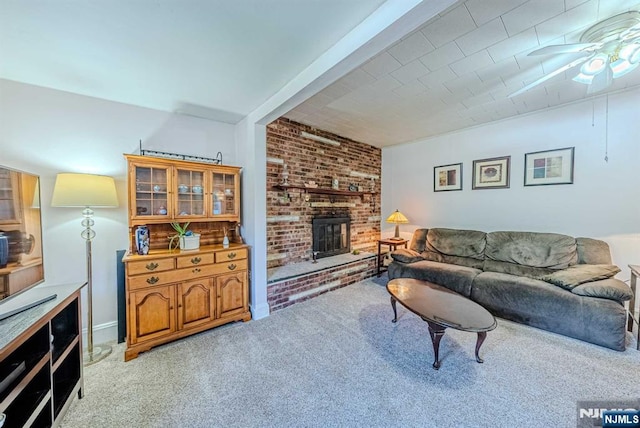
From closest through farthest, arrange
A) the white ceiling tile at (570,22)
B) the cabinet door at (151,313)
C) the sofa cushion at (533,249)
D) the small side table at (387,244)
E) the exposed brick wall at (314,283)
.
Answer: the white ceiling tile at (570,22) → the cabinet door at (151,313) → the sofa cushion at (533,249) → the exposed brick wall at (314,283) → the small side table at (387,244)

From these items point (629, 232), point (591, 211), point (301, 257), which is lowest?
point (301, 257)

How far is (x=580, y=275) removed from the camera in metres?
2.44

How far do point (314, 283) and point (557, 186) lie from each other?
348 centimetres

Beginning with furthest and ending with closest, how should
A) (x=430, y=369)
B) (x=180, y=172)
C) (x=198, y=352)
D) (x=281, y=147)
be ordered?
1. (x=281, y=147)
2. (x=180, y=172)
3. (x=198, y=352)
4. (x=430, y=369)

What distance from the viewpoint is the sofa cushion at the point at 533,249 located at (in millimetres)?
2869

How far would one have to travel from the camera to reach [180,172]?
8.34 ft

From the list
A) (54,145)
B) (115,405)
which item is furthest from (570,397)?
(54,145)

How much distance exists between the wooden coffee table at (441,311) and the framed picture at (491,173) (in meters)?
2.16

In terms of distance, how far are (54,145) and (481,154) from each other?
5.22 meters

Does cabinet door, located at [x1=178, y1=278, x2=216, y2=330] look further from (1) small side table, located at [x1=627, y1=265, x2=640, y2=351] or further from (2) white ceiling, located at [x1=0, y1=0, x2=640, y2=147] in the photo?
(1) small side table, located at [x1=627, y1=265, x2=640, y2=351]

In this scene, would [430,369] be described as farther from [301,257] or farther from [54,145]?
[54,145]

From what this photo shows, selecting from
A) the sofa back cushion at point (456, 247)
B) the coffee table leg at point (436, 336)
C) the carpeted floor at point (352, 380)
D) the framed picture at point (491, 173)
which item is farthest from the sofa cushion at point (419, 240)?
the coffee table leg at point (436, 336)

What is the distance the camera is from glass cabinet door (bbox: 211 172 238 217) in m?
2.77

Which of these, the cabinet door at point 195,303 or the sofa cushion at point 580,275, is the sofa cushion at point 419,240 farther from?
the cabinet door at point 195,303
